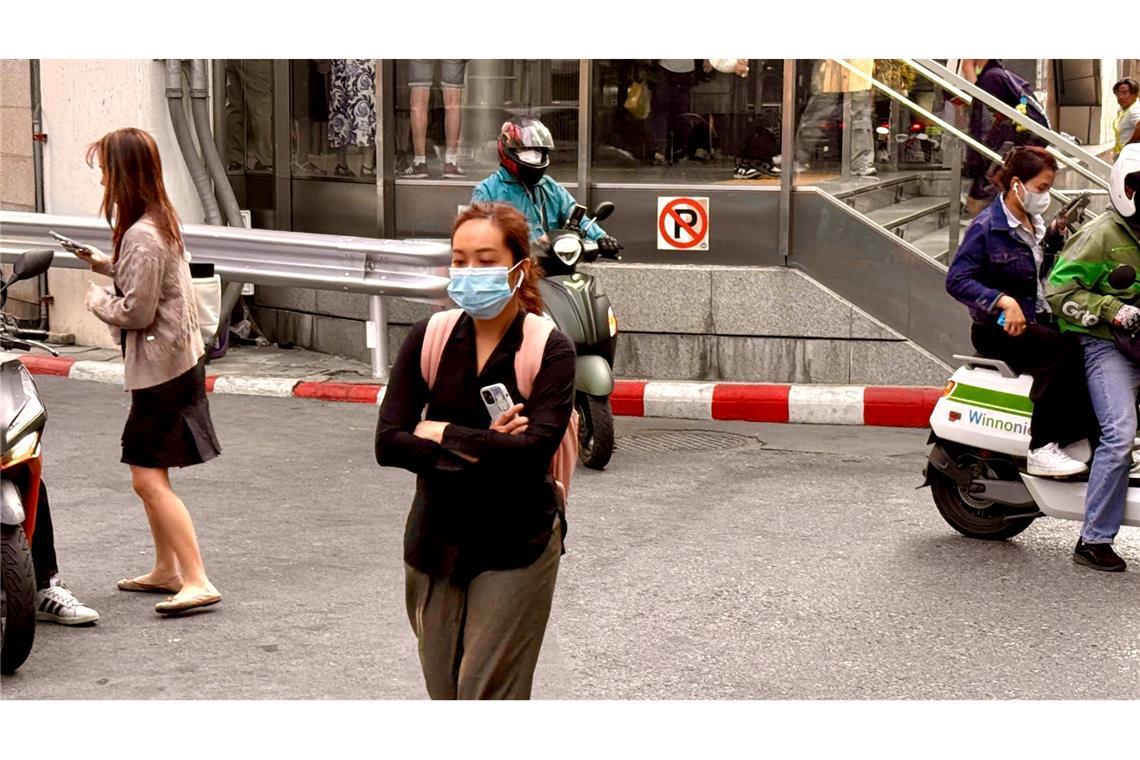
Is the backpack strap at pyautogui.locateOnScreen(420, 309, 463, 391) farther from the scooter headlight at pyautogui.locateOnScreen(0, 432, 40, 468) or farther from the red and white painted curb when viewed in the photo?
the red and white painted curb

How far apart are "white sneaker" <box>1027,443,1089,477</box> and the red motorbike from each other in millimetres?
3797

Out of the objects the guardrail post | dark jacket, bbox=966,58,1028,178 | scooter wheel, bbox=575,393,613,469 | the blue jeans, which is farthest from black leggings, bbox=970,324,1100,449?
the guardrail post

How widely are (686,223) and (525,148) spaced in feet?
7.78

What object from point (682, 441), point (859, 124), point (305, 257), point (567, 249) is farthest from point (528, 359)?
point (859, 124)

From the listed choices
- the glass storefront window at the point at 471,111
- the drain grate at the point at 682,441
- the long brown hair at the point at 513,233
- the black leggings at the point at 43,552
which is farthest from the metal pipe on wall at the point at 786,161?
the long brown hair at the point at 513,233

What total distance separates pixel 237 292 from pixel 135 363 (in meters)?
5.44

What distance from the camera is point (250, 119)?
40.4ft

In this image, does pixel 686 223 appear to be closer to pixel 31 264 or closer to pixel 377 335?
pixel 377 335

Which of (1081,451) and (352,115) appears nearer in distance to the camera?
(1081,451)

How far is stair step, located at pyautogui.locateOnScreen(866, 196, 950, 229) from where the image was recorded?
33.9 ft

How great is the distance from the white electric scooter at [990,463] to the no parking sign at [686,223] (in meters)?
3.77

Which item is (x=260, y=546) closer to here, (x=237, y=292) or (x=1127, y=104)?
(x=237, y=292)

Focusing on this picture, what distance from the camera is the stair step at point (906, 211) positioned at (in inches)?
407

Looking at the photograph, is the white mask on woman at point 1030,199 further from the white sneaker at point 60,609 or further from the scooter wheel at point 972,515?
the white sneaker at point 60,609
